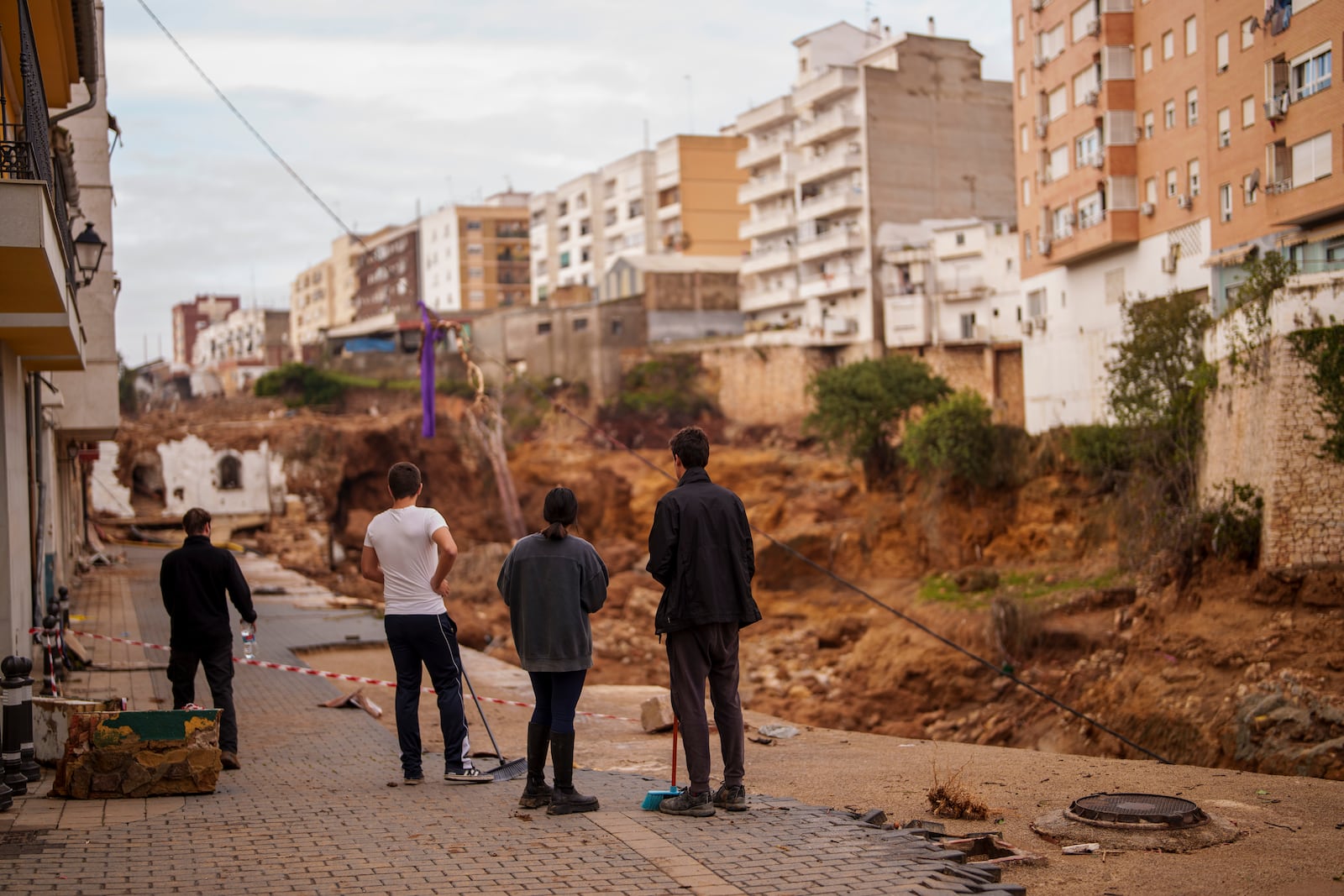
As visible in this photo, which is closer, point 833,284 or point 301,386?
point 833,284

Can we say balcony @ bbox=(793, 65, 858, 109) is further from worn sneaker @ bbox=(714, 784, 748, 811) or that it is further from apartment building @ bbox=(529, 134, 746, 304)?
worn sneaker @ bbox=(714, 784, 748, 811)

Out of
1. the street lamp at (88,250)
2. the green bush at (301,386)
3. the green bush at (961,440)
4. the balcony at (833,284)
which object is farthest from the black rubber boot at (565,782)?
the green bush at (301,386)

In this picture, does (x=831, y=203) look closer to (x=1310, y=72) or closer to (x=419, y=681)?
(x=1310, y=72)

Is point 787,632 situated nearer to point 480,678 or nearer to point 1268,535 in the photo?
point 1268,535

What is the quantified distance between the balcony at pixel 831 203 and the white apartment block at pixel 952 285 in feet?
5.61

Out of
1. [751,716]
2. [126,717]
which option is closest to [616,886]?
[126,717]

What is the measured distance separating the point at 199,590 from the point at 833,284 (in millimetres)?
46167

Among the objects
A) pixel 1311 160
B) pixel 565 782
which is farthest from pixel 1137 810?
pixel 1311 160

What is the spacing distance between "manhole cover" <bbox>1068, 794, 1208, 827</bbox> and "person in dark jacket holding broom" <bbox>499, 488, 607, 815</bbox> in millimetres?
2749

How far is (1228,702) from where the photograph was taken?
18.0 metres

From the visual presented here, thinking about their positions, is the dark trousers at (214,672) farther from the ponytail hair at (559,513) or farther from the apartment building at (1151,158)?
the apartment building at (1151,158)

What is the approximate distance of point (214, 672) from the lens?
8.63 meters

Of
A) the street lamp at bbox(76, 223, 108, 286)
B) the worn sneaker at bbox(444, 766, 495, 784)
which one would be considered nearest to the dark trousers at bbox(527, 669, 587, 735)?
the worn sneaker at bbox(444, 766, 495, 784)

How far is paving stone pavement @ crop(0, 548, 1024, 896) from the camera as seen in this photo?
550 cm
